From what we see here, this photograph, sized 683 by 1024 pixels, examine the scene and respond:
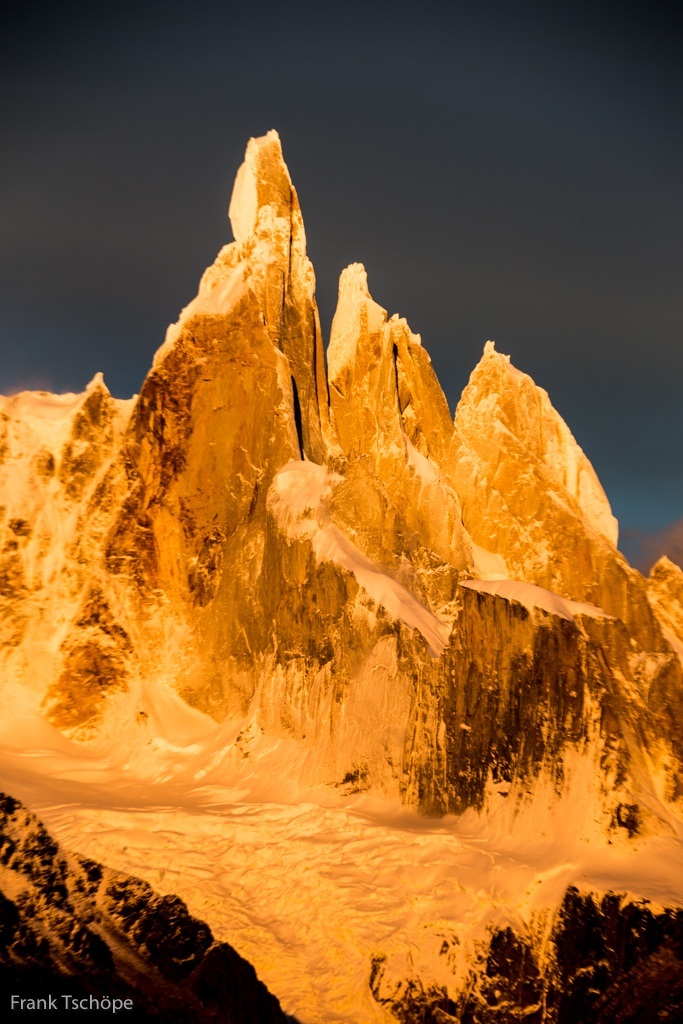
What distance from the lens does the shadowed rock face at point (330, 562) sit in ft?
149

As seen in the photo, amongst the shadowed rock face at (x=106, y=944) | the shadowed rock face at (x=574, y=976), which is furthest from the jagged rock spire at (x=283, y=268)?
the shadowed rock face at (x=574, y=976)

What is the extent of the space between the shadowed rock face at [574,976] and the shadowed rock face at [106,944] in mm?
5387

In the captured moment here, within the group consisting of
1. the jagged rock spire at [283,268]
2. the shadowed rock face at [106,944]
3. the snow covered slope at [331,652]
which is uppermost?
the jagged rock spire at [283,268]

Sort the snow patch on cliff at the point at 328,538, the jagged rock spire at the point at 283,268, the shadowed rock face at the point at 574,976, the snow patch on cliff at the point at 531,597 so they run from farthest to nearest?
the jagged rock spire at the point at 283,268 < the snow patch on cliff at the point at 531,597 < the snow patch on cliff at the point at 328,538 < the shadowed rock face at the point at 574,976

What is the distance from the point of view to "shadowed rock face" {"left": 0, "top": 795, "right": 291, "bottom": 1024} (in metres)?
36.5

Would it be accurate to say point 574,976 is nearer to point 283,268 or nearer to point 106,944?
point 106,944

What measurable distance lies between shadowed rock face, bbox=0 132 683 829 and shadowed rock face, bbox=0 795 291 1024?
902 centimetres

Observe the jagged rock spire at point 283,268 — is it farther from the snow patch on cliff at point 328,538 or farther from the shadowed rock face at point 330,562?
the snow patch on cliff at point 328,538

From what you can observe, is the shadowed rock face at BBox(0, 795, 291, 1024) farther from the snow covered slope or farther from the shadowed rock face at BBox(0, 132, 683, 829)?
the shadowed rock face at BBox(0, 132, 683, 829)

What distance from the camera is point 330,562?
161 feet

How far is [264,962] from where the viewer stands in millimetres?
39062

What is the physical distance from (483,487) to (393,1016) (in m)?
33.2

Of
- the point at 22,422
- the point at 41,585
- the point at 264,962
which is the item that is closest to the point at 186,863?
the point at 264,962

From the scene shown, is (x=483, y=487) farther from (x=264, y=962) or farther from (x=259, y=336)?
(x=264, y=962)
